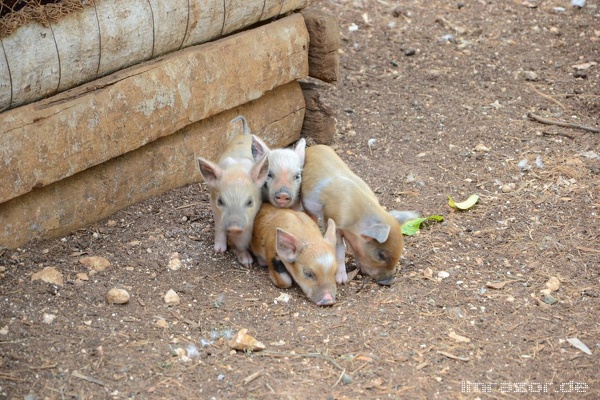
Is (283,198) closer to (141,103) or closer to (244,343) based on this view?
(141,103)

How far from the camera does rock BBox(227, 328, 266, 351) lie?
469 cm

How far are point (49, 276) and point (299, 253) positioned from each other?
5.21ft

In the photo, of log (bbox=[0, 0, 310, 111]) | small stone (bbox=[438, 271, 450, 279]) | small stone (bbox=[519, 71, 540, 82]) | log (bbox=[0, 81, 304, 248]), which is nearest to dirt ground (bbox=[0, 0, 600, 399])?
small stone (bbox=[438, 271, 450, 279])

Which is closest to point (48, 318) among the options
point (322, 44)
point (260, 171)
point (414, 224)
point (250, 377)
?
point (250, 377)

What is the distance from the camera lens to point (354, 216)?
5.67 m

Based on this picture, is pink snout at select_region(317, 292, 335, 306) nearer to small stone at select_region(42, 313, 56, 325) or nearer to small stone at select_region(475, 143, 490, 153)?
small stone at select_region(42, 313, 56, 325)

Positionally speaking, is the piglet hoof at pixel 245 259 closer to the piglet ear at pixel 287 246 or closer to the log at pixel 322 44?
the piglet ear at pixel 287 246

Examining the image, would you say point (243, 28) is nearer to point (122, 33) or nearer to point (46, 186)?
point (122, 33)

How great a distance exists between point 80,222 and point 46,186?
424mm

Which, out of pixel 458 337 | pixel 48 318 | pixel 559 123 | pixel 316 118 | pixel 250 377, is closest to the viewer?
pixel 250 377

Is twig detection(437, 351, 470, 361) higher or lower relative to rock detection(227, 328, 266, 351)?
lower

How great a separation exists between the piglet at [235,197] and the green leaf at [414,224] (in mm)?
1134

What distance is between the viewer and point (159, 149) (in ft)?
20.2

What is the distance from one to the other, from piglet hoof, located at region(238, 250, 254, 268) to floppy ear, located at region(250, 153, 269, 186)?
0.50 meters
